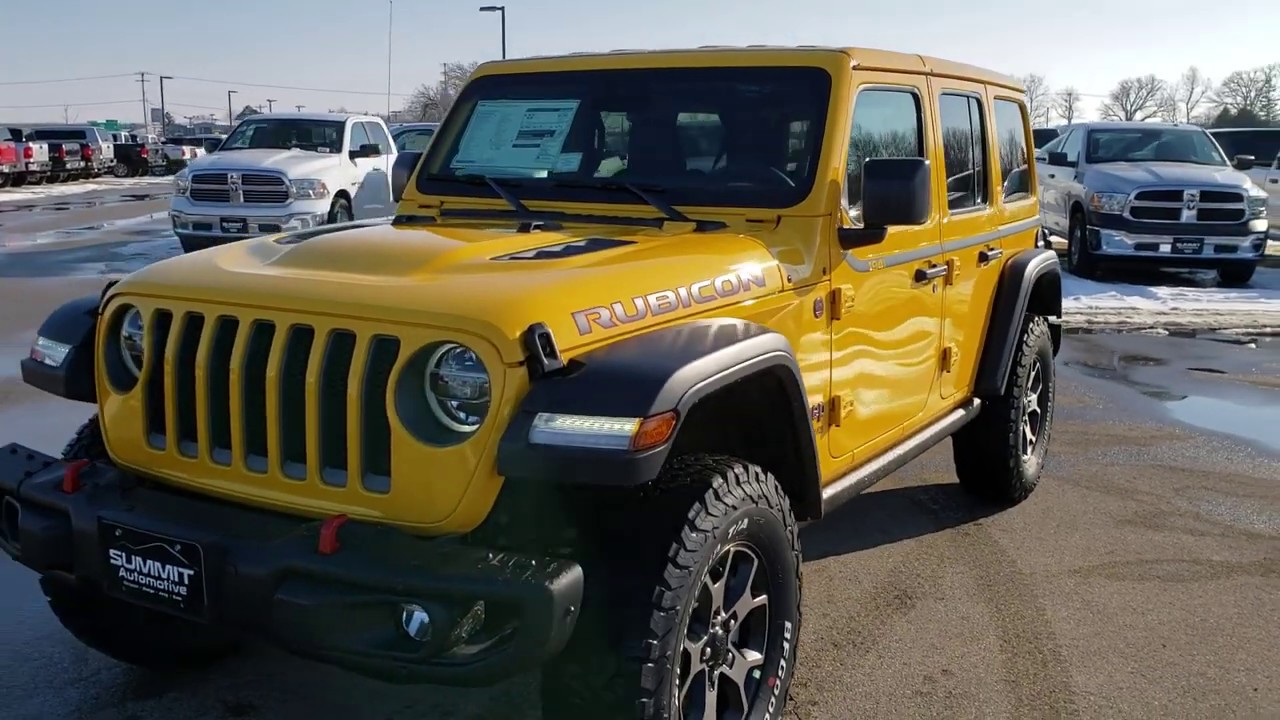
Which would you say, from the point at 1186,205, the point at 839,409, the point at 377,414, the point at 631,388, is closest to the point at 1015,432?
the point at 839,409

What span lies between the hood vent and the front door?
0.76m

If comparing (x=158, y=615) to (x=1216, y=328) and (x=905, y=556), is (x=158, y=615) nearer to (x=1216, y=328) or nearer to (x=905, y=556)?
(x=905, y=556)

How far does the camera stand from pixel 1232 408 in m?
7.71

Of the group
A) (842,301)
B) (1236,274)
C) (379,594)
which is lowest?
(1236,274)

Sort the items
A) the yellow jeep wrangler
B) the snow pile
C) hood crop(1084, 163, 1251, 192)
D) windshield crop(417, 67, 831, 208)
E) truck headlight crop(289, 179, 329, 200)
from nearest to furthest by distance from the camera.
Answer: the yellow jeep wrangler → windshield crop(417, 67, 831, 208) → the snow pile → hood crop(1084, 163, 1251, 192) → truck headlight crop(289, 179, 329, 200)

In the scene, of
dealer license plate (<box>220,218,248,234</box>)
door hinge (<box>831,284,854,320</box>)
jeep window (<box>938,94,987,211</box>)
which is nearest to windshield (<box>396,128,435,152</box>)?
dealer license plate (<box>220,218,248,234</box>)

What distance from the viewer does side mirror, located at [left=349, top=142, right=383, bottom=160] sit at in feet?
47.3

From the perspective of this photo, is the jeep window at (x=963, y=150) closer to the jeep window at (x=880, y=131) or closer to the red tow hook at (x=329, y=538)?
the jeep window at (x=880, y=131)

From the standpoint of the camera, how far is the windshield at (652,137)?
3861 millimetres

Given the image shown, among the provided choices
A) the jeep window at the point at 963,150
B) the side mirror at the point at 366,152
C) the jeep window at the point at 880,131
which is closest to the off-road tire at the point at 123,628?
the jeep window at the point at 880,131

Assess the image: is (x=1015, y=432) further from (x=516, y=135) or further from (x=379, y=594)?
(x=379, y=594)

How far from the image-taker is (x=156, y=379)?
3.04 meters

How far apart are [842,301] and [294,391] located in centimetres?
180

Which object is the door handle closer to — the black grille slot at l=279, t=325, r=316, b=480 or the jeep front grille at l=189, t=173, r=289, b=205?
the black grille slot at l=279, t=325, r=316, b=480
